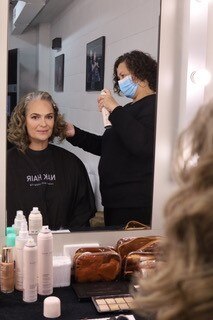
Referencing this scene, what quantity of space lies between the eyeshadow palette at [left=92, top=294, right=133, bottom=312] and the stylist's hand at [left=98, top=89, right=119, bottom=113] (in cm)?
59

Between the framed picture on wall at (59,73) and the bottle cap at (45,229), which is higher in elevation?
the framed picture on wall at (59,73)

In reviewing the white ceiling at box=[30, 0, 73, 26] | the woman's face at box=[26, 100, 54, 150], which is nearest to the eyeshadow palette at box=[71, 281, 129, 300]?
the woman's face at box=[26, 100, 54, 150]

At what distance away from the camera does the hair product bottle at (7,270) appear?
1.26m

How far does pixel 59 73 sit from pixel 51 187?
368 millimetres

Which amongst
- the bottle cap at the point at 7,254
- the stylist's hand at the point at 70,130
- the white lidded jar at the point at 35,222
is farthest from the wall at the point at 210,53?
the bottle cap at the point at 7,254

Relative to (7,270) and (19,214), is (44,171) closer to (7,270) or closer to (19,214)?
(19,214)

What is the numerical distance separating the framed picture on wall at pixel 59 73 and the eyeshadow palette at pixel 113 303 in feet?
2.11

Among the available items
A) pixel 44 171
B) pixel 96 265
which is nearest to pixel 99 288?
pixel 96 265

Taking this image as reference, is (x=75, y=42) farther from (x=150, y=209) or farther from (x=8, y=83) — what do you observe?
(x=150, y=209)

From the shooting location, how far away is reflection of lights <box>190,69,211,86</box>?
1.53 m

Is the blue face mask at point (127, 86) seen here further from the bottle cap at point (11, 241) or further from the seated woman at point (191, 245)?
the seated woman at point (191, 245)

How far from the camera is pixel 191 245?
0.45m

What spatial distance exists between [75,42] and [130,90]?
0.80 ft

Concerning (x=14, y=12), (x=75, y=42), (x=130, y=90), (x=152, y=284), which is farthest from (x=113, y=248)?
(x=152, y=284)
